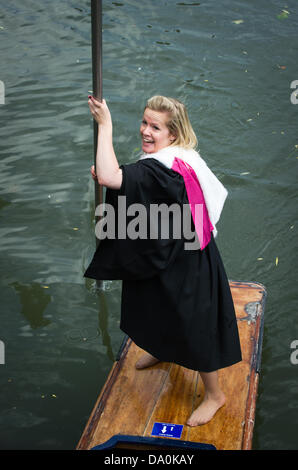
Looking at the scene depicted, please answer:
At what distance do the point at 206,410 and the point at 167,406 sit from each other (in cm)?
22

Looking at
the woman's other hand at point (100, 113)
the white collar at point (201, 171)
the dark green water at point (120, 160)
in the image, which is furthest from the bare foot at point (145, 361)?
the woman's other hand at point (100, 113)

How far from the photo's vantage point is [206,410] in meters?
2.87

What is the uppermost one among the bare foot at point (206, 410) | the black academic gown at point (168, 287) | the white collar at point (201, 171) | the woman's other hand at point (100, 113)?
the woman's other hand at point (100, 113)

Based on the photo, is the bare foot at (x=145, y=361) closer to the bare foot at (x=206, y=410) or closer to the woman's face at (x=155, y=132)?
the bare foot at (x=206, y=410)

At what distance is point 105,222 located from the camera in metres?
2.59

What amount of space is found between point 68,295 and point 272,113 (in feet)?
12.4

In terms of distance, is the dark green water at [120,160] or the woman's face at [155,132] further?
the dark green water at [120,160]

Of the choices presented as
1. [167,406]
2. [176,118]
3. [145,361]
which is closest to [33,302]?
[145,361]

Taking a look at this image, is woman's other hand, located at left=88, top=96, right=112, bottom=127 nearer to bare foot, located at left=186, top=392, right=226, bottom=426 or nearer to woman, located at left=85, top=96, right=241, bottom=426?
woman, located at left=85, top=96, right=241, bottom=426

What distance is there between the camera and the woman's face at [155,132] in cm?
257

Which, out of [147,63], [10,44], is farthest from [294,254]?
[10,44]

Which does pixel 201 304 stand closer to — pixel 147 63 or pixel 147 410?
pixel 147 410

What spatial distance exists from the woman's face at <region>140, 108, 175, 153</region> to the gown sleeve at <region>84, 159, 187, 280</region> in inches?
7.2

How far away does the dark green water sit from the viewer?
148 inches
